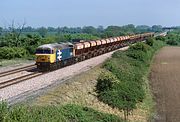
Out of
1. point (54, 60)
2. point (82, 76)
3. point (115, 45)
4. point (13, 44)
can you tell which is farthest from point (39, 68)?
point (115, 45)

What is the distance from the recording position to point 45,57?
3622 cm

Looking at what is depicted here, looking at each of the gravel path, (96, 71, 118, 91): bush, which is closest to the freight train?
the gravel path

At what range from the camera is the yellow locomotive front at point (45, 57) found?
3597 centimetres

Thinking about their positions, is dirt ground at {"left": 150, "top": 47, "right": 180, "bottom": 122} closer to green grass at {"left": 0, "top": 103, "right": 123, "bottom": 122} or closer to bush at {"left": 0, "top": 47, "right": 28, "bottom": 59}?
green grass at {"left": 0, "top": 103, "right": 123, "bottom": 122}

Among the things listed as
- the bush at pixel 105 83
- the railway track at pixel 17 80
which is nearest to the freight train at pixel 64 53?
the railway track at pixel 17 80

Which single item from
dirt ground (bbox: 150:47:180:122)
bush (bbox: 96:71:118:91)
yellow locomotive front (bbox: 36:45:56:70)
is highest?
yellow locomotive front (bbox: 36:45:56:70)

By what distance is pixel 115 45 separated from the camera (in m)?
74.9

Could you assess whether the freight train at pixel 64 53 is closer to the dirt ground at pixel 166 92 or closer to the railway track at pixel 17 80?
the railway track at pixel 17 80

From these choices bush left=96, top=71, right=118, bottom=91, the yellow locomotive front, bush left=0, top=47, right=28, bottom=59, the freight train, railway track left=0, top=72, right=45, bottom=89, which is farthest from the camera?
bush left=0, top=47, right=28, bottom=59

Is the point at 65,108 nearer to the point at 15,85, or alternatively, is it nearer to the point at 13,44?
the point at 15,85

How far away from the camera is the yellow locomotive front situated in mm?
35969

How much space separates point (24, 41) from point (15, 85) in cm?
4041

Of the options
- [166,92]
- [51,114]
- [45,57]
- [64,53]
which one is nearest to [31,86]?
[51,114]

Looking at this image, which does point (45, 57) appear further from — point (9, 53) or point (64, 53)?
point (9, 53)
